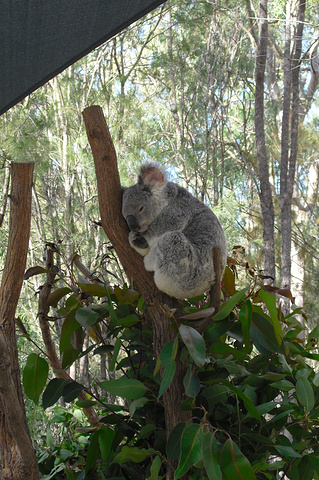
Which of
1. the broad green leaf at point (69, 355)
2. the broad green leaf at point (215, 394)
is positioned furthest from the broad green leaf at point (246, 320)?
the broad green leaf at point (69, 355)

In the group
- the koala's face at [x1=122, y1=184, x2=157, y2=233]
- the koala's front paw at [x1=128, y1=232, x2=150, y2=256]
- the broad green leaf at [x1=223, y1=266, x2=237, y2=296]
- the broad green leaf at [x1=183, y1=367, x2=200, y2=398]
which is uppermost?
the koala's face at [x1=122, y1=184, x2=157, y2=233]

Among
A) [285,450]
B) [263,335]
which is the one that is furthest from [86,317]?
[285,450]

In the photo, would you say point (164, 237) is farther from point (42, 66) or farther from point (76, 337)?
point (42, 66)

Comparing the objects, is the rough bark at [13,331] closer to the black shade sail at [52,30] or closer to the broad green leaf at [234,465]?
the black shade sail at [52,30]

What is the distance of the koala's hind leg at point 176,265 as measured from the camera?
1.13 m

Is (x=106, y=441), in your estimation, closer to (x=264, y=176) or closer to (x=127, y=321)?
(x=127, y=321)

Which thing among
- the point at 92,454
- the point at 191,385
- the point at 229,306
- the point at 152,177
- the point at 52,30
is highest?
the point at 52,30

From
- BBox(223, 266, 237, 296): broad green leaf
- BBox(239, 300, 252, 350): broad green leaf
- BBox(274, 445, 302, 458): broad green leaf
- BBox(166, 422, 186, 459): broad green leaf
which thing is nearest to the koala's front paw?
BBox(223, 266, 237, 296): broad green leaf

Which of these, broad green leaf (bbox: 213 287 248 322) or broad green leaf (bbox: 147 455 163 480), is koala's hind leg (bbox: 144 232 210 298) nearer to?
broad green leaf (bbox: 213 287 248 322)

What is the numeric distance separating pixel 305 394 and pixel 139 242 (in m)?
0.57

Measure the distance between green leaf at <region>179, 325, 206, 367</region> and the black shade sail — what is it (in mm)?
557

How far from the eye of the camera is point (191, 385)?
0.86 meters

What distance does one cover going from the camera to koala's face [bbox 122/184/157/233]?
46.3 inches

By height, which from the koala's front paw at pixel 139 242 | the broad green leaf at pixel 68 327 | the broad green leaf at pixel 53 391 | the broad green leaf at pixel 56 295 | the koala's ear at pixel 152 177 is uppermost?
the koala's ear at pixel 152 177
